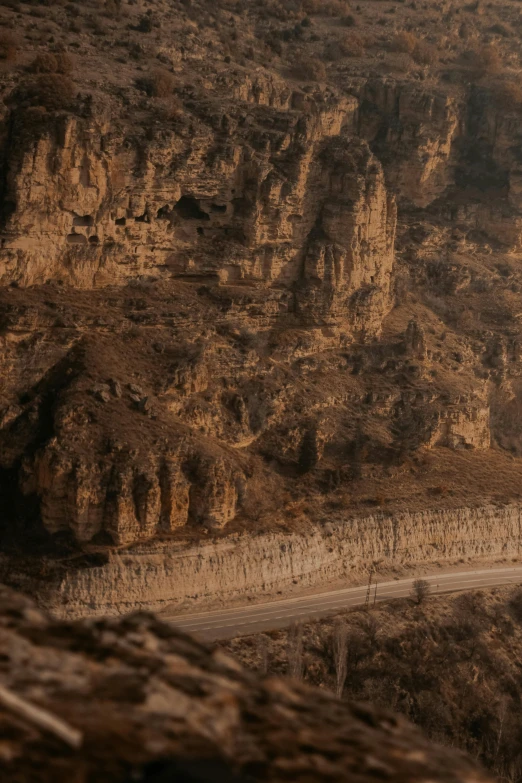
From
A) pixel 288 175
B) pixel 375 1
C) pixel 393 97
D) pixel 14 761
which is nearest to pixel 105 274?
pixel 288 175

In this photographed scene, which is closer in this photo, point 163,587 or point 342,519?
point 163,587

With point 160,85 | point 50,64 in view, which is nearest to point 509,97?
point 160,85

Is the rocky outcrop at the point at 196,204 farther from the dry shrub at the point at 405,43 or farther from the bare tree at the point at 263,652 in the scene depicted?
the dry shrub at the point at 405,43

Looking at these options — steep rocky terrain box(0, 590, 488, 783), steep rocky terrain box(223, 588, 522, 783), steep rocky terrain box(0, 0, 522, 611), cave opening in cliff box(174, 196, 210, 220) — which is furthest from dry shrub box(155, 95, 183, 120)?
steep rocky terrain box(0, 590, 488, 783)

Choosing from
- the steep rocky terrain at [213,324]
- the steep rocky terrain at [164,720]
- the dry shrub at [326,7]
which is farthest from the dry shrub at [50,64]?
the steep rocky terrain at [164,720]

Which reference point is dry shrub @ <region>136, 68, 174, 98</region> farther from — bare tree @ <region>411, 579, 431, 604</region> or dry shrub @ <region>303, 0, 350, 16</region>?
dry shrub @ <region>303, 0, 350, 16</region>

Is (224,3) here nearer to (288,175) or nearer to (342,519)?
(288,175)

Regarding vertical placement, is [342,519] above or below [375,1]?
below

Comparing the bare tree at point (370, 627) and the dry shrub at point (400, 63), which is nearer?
the bare tree at point (370, 627)
